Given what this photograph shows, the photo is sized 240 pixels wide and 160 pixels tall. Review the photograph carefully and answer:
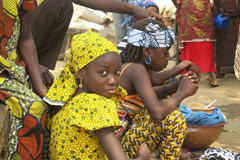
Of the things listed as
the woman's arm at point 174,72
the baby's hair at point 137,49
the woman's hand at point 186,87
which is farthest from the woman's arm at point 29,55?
the woman's arm at point 174,72

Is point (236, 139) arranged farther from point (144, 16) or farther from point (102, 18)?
point (102, 18)

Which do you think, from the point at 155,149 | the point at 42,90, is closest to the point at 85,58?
the point at 42,90

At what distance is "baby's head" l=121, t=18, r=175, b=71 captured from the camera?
3.00 meters

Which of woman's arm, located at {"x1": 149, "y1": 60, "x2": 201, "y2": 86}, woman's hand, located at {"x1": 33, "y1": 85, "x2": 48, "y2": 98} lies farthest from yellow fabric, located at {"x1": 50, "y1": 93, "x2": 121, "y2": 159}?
woman's arm, located at {"x1": 149, "y1": 60, "x2": 201, "y2": 86}

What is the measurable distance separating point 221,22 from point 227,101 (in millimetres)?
1441

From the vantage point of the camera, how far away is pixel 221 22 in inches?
228

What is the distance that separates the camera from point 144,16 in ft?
10.5

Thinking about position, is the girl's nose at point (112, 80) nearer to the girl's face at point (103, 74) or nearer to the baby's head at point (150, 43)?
the girl's face at point (103, 74)

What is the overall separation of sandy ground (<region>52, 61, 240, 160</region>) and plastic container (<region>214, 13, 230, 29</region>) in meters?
0.93

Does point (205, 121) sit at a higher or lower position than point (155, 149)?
higher

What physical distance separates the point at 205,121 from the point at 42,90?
156 centimetres

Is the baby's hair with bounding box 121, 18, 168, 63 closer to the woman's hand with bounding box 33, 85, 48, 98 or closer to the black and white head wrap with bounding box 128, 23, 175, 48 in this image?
the black and white head wrap with bounding box 128, 23, 175, 48

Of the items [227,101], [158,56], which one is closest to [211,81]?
[227,101]

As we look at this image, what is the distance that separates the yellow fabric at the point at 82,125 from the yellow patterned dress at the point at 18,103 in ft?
0.35
